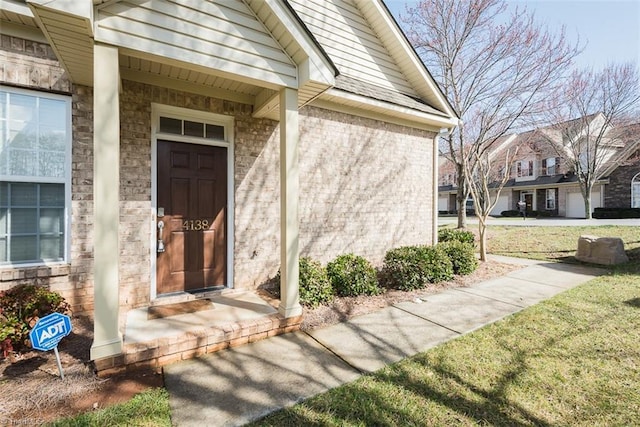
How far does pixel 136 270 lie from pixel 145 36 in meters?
2.96

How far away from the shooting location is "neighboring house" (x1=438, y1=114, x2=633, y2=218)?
18998 mm

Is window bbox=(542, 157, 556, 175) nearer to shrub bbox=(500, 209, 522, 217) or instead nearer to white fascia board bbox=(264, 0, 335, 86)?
shrub bbox=(500, 209, 522, 217)

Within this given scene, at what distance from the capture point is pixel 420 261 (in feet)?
19.2

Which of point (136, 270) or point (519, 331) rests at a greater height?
point (136, 270)

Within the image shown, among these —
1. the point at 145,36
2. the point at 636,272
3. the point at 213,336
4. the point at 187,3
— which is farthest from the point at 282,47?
the point at 636,272

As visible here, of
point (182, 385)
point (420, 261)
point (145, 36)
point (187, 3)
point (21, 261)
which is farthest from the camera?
point (420, 261)

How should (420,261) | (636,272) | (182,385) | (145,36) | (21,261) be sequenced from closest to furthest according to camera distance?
1. (182,385)
2. (145,36)
3. (21,261)
4. (420,261)
5. (636,272)

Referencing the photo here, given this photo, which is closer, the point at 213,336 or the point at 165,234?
the point at 213,336

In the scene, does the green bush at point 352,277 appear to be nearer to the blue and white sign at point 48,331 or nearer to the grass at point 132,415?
the grass at point 132,415

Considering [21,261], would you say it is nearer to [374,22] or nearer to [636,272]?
[374,22]

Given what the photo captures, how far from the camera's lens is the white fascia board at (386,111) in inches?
225

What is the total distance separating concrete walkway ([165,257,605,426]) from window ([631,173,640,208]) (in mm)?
24885

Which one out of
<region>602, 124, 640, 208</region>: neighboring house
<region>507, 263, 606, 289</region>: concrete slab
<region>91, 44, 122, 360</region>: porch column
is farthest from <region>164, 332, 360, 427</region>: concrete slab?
<region>602, 124, 640, 208</region>: neighboring house

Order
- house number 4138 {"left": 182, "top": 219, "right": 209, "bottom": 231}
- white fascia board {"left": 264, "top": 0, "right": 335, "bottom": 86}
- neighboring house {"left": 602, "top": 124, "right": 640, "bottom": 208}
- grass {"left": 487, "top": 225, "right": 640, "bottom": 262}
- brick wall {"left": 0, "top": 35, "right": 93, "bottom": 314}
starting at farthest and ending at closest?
neighboring house {"left": 602, "top": 124, "right": 640, "bottom": 208} < grass {"left": 487, "top": 225, "right": 640, "bottom": 262} < house number 4138 {"left": 182, "top": 219, "right": 209, "bottom": 231} < brick wall {"left": 0, "top": 35, "right": 93, "bottom": 314} < white fascia board {"left": 264, "top": 0, "right": 335, "bottom": 86}
